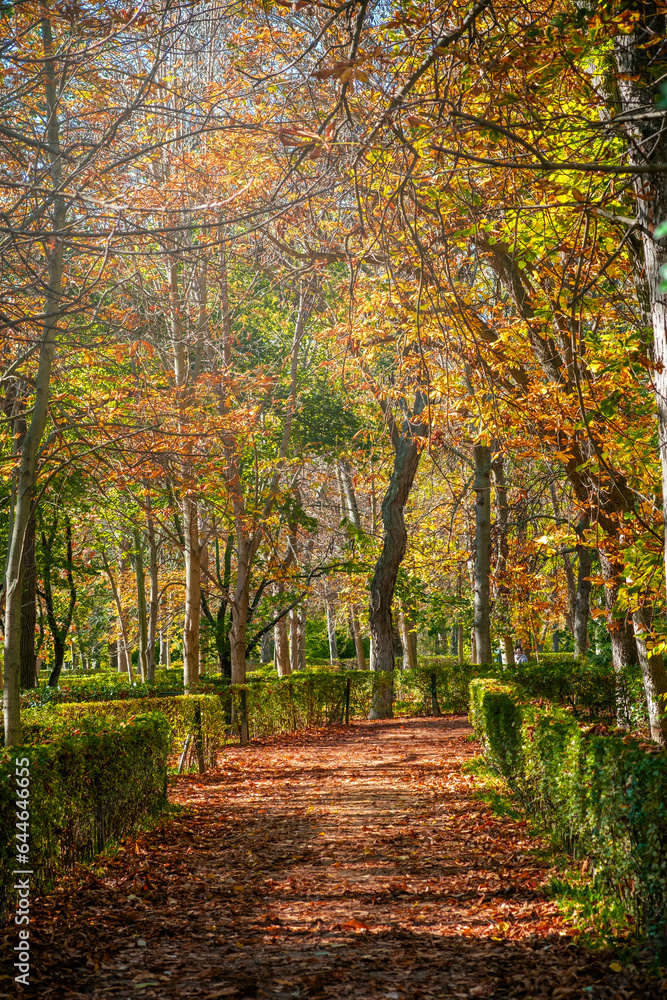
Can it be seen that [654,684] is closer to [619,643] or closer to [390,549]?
[619,643]

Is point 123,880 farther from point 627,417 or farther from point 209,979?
point 627,417

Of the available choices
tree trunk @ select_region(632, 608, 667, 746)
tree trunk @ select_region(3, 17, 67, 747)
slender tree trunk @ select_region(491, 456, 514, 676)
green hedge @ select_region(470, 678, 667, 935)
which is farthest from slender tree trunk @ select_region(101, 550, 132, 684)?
green hedge @ select_region(470, 678, 667, 935)

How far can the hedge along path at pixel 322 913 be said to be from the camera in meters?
4.36

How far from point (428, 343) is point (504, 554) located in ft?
30.2

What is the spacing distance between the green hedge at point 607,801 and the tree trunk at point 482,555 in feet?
30.1

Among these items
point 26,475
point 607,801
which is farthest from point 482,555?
point 607,801

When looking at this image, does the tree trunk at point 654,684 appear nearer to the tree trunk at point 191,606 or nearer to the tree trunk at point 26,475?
the tree trunk at point 26,475

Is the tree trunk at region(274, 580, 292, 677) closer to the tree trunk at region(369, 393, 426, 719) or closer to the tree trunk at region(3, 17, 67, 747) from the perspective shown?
the tree trunk at region(369, 393, 426, 719)

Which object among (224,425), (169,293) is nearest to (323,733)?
(224,425)

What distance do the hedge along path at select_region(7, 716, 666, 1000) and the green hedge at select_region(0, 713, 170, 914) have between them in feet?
0.84

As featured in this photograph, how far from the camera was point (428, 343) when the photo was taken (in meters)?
10.3

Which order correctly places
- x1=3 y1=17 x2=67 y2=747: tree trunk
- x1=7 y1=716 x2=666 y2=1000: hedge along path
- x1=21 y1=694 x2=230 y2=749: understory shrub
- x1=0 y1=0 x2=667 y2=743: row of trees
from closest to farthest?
x1=7 y1=716 x2=666 y2=1000: hedge along path < x1=0 y1=0 x2=667 y2=743: row of trees < x1=3 y1=17 x2=67 y2=747: tree trunk < x1=21 y1=694 x2=230 y2=749: understory shrub

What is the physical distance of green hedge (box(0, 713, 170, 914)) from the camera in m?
4.96

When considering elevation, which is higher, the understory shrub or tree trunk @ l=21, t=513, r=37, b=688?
tree trunk @ l=21, t=513, r=37, b=688
